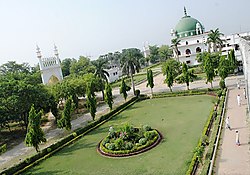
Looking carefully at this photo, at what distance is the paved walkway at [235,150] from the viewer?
12.9m

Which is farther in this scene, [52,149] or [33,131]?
[52,149]

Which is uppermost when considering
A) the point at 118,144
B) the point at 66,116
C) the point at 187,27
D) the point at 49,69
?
the point at 187,27

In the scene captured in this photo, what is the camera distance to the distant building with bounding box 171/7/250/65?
58.5 meters

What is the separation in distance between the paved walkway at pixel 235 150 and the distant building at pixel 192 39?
37835mm

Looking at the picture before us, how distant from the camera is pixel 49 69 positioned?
47438 millimetres

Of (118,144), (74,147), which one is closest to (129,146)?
(118,144)

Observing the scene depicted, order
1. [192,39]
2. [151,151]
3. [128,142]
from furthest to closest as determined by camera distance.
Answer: [192,39] < [128,142] < [151,151]

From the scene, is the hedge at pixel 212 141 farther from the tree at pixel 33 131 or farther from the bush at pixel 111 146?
the tree at pixel 33 131

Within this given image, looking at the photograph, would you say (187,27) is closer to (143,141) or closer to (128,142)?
(143,141)

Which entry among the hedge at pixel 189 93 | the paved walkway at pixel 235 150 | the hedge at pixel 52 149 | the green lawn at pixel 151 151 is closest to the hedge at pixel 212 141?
the paved walkway at pixel 235 150

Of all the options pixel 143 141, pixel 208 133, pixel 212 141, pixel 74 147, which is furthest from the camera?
pixel 74 147

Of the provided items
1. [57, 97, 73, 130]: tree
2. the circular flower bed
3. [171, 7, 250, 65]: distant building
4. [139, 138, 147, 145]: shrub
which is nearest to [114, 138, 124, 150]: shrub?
the circular flower bed

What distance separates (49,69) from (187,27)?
3453 cm

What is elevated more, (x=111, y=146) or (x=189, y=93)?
(x=189, y=93)
